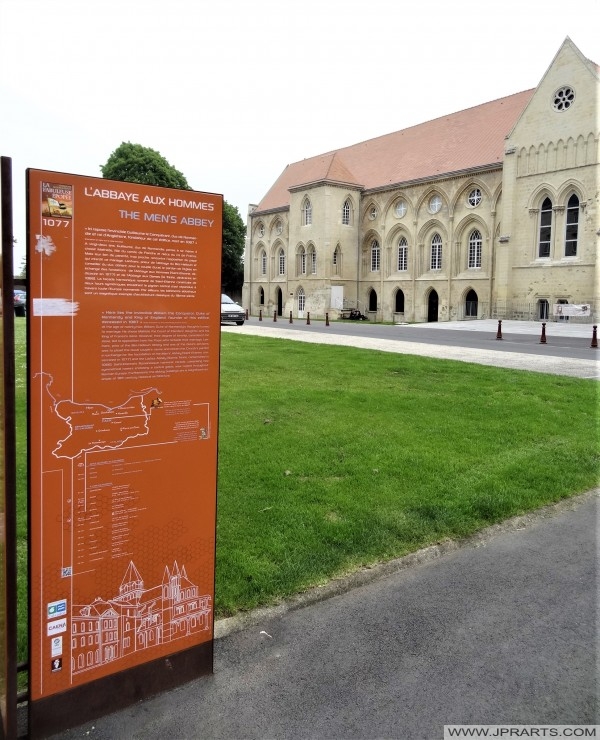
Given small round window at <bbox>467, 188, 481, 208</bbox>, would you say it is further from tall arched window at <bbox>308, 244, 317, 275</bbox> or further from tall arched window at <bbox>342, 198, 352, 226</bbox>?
tall arched window at <bbox>308, 244, 317, 275</bbox>

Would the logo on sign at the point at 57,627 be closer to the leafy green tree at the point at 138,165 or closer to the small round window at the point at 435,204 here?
the small round window at the point at 435,204

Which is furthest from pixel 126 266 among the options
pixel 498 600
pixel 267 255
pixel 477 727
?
pixel 267 255

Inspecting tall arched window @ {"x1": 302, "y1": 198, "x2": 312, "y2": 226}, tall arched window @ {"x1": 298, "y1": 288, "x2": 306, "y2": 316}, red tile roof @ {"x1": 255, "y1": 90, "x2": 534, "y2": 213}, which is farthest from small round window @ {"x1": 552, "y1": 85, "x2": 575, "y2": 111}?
tall arched window @ {"x1": 298, "y1": 288, "x2": 306, "y2": 316}

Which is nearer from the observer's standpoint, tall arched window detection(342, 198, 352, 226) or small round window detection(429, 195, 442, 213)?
small round window detection(429, 195, 442, 213)

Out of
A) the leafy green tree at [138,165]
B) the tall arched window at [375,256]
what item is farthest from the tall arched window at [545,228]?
the leafy green tree at [138,165]

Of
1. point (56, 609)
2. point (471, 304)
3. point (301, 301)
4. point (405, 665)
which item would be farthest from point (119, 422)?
point (301, 301)

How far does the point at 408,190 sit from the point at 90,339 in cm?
5407

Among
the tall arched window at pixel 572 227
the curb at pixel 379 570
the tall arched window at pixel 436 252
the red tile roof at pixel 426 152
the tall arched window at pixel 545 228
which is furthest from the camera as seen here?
the tall arched window at pixel 436 252

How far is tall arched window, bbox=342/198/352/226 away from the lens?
57.6 metres

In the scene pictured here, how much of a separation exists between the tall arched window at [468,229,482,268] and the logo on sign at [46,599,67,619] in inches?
1931

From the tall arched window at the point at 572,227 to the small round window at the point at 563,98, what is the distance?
6.18m

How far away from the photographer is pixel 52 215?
2.42 m

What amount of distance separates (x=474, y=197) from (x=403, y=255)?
8.93 m

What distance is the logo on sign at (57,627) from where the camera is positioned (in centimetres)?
265
